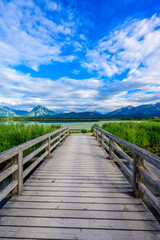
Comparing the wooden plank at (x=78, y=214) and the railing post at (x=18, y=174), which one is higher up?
the railing post at (x=18, y=174)

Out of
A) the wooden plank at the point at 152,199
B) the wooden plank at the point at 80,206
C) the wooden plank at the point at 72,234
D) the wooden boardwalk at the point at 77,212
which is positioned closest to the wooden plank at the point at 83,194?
the wooden boardwalk at the point at 77,212

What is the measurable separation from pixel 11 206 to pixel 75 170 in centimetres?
174

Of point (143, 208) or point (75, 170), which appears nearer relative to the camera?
point (143, 208)

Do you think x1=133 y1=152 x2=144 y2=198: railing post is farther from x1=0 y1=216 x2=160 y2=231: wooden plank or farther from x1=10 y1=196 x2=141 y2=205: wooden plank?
x1=0 y1=216 x2=160 y2=231: wooden plank

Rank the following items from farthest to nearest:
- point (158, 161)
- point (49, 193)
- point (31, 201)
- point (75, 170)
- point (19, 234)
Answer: point (75, 170)
point (49, 193)
point (31, 201)
point (158, 161)
point (19, 234)

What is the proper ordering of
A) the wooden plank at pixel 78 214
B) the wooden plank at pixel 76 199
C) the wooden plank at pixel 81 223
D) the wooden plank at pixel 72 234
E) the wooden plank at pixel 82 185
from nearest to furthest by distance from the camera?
the wooden plank at pixel 72 234 → the wooden plank at pixel 81 223 → the wooden plank at pixel 78 214 → the wooden plank at pixel 76 199 → the wooden plank at pixel 82 185

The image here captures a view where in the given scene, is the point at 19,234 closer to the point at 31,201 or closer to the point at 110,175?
the point at 31,201

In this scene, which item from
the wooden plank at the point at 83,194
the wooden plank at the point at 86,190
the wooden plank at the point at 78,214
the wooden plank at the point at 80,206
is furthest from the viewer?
the wooden plank at the point at 86,190

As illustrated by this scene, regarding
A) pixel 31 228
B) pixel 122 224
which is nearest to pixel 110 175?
pixel 122 224

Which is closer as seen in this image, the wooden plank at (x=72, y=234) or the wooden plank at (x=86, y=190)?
the wooden plank at (x=72, y=234)

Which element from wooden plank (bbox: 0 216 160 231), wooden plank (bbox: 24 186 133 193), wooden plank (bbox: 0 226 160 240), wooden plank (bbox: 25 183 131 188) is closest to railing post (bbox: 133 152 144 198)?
wooden plank (bbox: 24 186 133 193)

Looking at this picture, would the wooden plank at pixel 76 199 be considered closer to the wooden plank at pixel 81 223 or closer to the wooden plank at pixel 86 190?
the wooden plank at pixel 86 190

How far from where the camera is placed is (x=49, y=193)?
2287 millimetres

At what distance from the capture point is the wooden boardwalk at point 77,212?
4.89 ft
